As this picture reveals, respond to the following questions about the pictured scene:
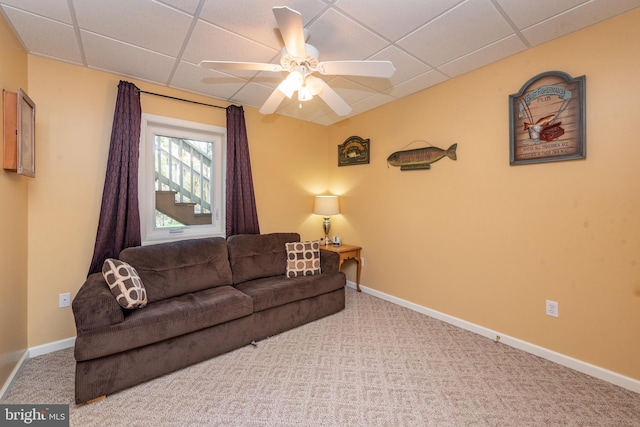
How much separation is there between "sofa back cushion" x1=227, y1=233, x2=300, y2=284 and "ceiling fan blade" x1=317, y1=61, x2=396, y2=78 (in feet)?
6.60

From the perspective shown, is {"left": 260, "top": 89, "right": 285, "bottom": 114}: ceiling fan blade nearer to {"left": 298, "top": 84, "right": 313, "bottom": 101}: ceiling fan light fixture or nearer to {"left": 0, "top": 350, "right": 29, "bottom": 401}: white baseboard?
{"left": 298, "top": 84, "right": 313, "bottom": 101}: ceiling fan light fixture

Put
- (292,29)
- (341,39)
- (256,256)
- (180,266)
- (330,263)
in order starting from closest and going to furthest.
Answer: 1. (292,29)
2. (341,39)
3. (180,266)
4. (256,256)
5. (330,263)

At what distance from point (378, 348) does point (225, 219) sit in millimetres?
2281

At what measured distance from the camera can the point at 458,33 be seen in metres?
2.05

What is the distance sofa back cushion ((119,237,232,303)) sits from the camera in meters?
2.41

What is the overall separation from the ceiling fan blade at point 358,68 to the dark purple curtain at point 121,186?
80.7 inches

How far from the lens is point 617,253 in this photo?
1.94 m

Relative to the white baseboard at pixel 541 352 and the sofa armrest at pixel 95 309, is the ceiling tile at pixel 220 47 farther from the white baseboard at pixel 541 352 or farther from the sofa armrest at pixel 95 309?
the white baseboard at pixel 541 352

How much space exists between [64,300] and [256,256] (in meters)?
1.75

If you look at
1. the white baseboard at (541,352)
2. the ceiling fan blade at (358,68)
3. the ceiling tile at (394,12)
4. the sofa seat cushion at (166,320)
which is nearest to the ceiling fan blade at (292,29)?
the ceiling fan blade at (358,68)

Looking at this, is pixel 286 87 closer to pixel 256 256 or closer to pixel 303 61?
pixel 303 61

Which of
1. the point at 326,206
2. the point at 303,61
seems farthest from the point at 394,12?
the point at 326,206

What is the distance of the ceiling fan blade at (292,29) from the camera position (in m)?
1.32

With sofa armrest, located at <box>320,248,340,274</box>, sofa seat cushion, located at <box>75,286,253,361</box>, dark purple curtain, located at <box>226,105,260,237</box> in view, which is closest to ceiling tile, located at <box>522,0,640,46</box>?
sofa armrest, located at <box>320,248,340,274</box>
